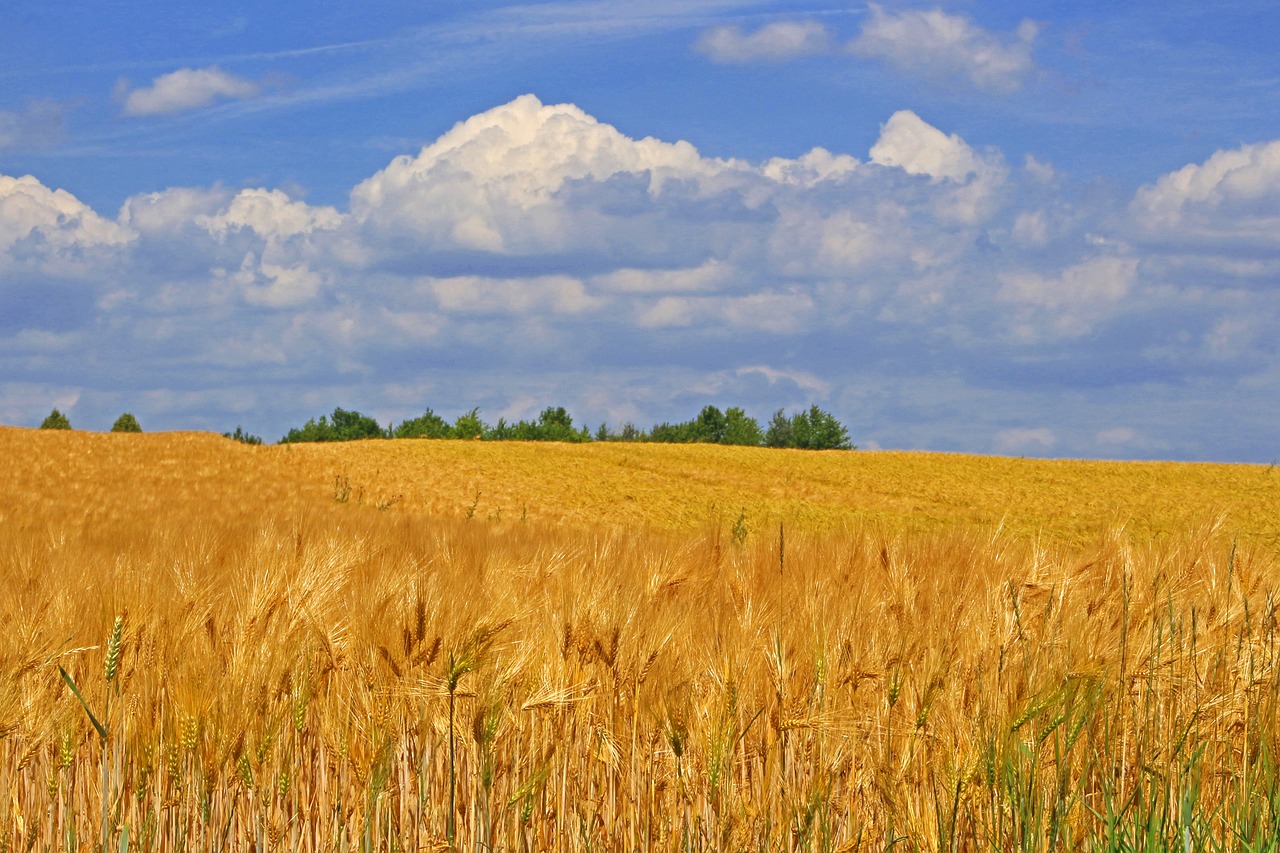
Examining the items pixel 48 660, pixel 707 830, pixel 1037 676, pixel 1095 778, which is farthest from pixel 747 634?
pixel 48 660

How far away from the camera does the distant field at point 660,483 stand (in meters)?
21.3

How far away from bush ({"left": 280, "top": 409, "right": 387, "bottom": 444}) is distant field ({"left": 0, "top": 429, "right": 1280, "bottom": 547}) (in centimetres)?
3370

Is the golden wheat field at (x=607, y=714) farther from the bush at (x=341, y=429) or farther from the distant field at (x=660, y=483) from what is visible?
the bush at (x=341, y=429)

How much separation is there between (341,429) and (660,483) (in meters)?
44.6

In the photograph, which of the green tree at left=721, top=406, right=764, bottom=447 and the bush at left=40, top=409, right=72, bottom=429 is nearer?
the bush at left=40, top=409, right=72, bottom=429

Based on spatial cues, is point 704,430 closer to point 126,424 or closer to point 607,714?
point 126,424

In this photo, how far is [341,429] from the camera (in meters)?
68.8

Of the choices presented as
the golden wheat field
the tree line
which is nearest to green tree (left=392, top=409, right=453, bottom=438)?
the tree line

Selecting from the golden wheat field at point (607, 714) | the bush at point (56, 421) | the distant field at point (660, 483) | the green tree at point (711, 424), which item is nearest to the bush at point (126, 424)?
the bush at point (56, 421)

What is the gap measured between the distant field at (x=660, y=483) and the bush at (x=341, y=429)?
1327 inches

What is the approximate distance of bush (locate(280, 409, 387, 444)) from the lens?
216 feet

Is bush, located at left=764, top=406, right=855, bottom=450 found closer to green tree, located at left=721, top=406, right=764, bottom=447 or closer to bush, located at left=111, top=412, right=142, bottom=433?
green tree, located at left=721, top=406, right=764, bottom=447

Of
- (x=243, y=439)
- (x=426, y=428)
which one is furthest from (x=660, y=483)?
(x=426, y=428)

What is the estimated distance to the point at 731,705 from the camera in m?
2.71
